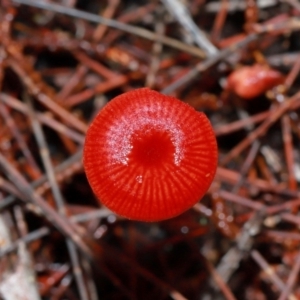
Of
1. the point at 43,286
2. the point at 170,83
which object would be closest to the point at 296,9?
the point at 170,83

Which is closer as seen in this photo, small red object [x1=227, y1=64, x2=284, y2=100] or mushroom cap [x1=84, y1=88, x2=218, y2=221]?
mushroom cap [x1=84, y1=88, x2=218, y2=221]

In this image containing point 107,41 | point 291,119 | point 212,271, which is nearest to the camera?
point 212,271

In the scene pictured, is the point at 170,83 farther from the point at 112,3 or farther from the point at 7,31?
the point at 7,31

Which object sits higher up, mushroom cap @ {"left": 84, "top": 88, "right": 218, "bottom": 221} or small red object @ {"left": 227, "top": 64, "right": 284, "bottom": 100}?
mushroom cap @ {"left": 84, "top": 88, "right": 218, "bottom": 221}

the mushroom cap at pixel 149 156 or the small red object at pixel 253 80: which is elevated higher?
the mushroom cap at pixel 149 156

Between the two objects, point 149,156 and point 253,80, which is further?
point 253,80
